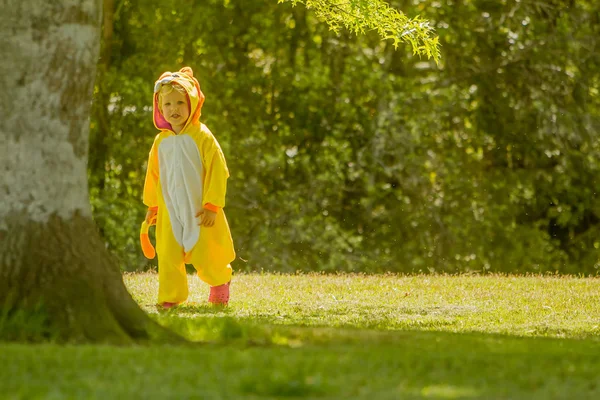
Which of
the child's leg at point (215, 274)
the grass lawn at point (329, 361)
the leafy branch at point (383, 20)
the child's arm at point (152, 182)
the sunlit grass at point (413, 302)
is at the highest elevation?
the leafy branch at point (383, 20)

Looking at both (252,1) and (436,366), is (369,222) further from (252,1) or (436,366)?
(436,366)

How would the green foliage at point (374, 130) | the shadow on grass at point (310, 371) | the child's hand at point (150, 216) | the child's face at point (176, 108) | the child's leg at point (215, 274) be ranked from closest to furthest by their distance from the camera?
1. the shadow on grass at point (310, 371)
2. the child's face at point (176, 108)
3. the child's leg at point (215, 274)
4. the child's hand at point (150, 216)
5. the green foliage at point (374, 130)

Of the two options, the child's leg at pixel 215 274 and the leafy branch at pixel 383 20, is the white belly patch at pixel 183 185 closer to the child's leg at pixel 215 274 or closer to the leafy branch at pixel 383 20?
the child's leg at pixel 215 274

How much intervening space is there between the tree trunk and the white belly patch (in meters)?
3.06

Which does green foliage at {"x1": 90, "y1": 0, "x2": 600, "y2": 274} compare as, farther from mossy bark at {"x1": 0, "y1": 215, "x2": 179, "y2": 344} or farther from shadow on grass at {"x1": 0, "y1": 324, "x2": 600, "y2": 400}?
shadow on grass at {"x1": 0, "y1": 324, "x2": 600, "y2": 400}

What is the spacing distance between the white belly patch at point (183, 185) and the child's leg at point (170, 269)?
0.06m

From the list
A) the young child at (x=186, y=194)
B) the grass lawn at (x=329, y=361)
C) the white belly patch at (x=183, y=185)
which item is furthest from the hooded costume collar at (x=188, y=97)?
the grass lawn at (x=329, y=361)

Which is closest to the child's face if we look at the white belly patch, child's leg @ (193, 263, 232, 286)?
the white belly patch

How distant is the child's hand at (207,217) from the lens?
9.60 m

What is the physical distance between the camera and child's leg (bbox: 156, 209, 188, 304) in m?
9.79

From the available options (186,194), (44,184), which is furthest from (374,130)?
(44,184)

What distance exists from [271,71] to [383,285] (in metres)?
5.65

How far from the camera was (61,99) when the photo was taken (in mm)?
6527

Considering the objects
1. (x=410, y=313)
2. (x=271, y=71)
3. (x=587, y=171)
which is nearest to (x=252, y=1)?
(x=271, y=71)
